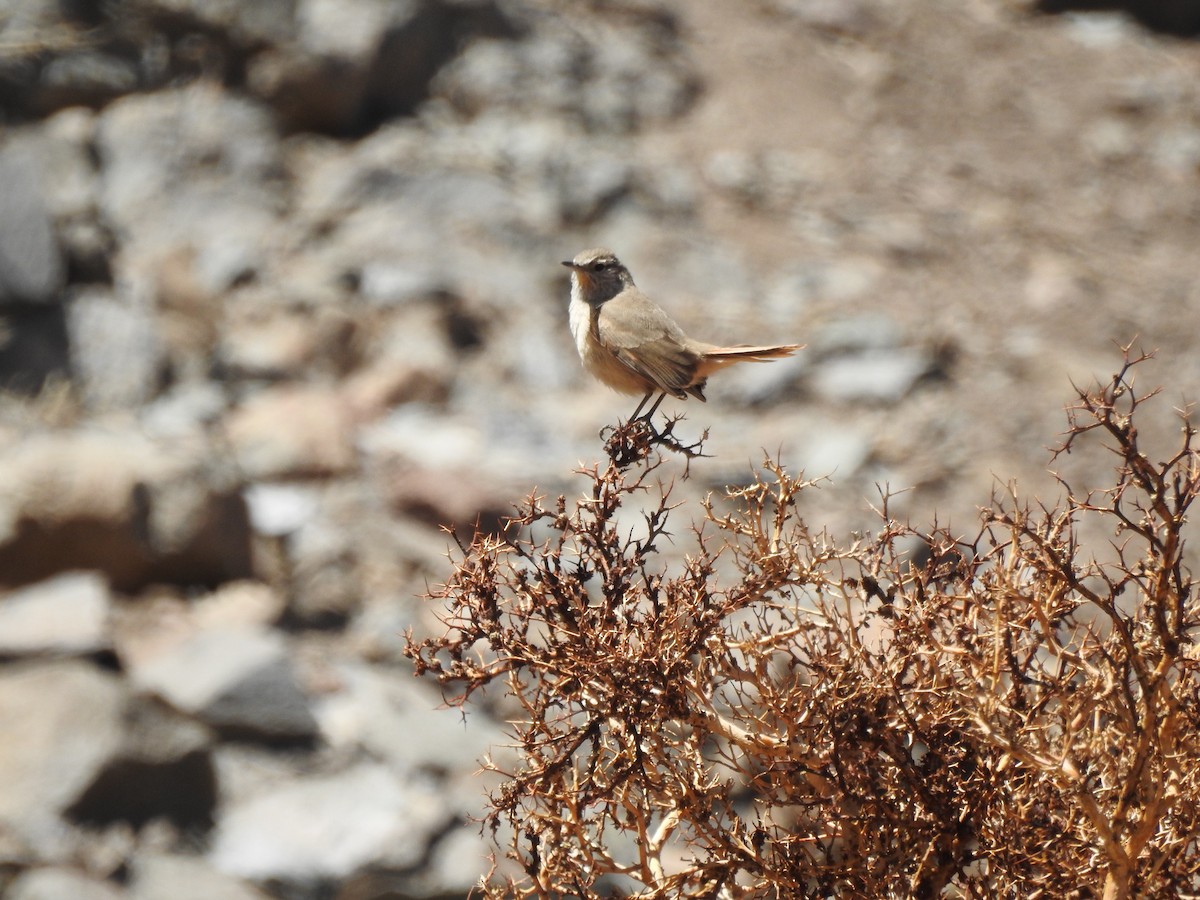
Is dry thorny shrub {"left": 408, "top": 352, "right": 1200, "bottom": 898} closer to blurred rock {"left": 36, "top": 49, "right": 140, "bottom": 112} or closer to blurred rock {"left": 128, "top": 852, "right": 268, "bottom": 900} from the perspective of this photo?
blurred rock {"left": 128, "top": 852, "right": 268, "bottom": 900}

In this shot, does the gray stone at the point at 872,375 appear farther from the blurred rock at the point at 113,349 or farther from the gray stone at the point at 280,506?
the blurred rock at the point at 113,349

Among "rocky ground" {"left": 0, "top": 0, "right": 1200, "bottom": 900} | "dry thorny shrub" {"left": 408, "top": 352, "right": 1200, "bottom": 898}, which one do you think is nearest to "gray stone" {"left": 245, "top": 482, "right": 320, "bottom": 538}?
"rocky ground" {"left": 0, "top": 0, "right": 1200, "bottom": 900}

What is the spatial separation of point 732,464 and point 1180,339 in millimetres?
5201

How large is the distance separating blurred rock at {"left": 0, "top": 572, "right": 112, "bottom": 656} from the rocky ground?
0.11ft

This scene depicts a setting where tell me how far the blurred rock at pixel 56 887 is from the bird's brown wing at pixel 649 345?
5385mm

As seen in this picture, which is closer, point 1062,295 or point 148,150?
point 1062,295

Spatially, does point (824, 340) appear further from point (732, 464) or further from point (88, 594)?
point (88, 594)

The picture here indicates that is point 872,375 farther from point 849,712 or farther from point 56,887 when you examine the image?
point 849,712

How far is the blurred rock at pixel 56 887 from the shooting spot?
778cm

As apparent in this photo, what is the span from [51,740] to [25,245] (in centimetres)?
661

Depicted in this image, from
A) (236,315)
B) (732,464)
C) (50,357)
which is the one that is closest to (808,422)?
(732,464)

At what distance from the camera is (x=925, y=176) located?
51.3ft

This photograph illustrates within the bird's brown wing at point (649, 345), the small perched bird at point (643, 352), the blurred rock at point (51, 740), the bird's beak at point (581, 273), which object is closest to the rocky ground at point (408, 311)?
the blurred rock at point (51, 740)

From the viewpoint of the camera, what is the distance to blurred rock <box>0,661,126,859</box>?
8305 millimetres
